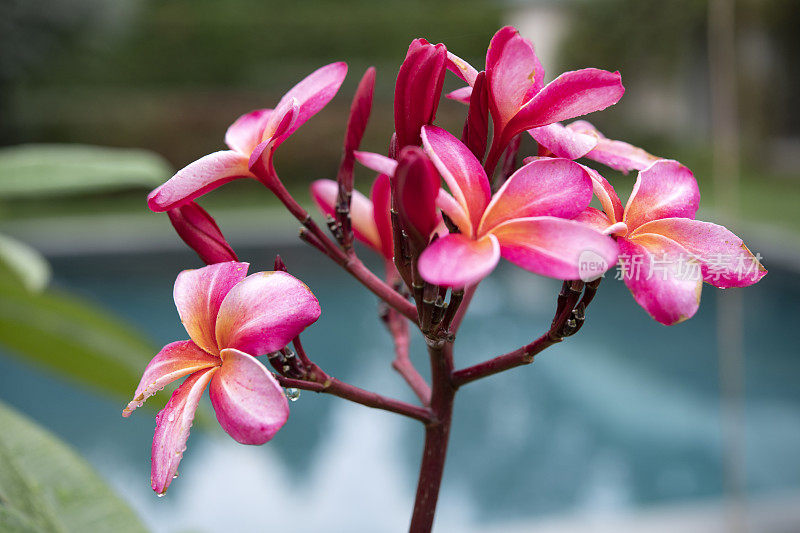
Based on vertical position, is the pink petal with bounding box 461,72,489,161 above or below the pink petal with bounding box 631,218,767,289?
above

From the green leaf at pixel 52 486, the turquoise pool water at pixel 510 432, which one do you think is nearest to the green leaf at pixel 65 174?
the green leaf at pixel 52 486

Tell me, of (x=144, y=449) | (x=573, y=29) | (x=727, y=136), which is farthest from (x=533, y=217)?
(x=144, y=449)

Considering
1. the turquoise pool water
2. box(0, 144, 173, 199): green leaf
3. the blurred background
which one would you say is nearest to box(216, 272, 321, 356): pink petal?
the blurred background

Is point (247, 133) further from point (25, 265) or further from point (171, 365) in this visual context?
point (25, 265)

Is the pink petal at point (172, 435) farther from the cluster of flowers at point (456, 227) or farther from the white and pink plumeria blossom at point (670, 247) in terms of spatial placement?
the white and pink plumeria blossom at point (670, 247)

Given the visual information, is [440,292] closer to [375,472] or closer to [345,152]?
[345,152]

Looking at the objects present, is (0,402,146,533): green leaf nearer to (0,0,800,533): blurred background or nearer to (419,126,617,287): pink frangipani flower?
(0,0,800,533): blurred background

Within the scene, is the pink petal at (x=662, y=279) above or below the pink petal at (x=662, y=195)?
below
